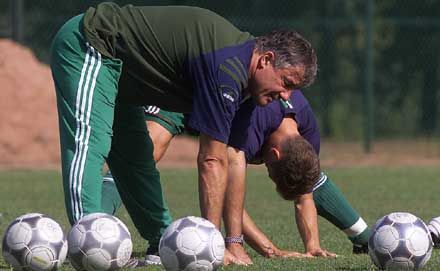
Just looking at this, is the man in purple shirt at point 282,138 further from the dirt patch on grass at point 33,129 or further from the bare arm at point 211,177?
the dirt patch on grass at point 33,129

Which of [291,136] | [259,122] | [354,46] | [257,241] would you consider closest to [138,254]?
[257,241]

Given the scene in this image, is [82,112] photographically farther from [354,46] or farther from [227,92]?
[354,46]

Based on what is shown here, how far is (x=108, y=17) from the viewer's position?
7.35 metres

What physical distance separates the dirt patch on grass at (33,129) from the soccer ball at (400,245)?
1214 centimetres

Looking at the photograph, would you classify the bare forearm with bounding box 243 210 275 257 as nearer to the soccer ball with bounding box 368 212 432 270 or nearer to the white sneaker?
the white sneaker

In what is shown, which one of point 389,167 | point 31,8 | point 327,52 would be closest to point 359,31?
point 327,52

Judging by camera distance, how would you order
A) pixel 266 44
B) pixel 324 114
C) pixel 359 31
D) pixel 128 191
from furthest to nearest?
pixel 324 114 → pixel 359 31 → pixel 128 191 → pixel 266 44

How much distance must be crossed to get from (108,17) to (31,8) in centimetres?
1439

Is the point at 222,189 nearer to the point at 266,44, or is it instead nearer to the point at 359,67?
the point at 266,44

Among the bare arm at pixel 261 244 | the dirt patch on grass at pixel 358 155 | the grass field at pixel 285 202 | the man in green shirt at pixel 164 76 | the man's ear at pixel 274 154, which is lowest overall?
the dirt patch on grass at pixel 358 155

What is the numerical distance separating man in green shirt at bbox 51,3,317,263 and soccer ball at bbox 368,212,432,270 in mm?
973

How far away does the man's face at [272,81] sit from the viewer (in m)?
7.00

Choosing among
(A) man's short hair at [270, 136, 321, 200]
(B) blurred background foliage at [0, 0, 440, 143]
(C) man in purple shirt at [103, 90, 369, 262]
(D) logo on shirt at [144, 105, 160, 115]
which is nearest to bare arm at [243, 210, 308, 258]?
(C) man in purple shirt at [103, 90, 369, 262]

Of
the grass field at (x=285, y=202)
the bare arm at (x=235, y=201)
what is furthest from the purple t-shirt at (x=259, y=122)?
the grass field at (x=285, y=202)
